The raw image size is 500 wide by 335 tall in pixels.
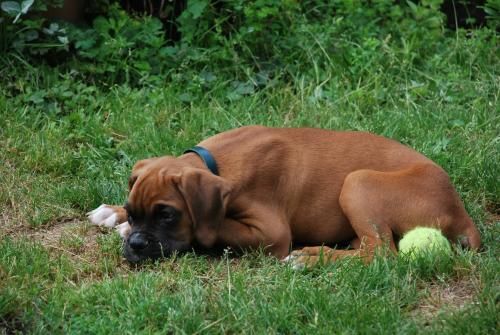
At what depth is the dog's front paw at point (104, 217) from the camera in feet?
21.5

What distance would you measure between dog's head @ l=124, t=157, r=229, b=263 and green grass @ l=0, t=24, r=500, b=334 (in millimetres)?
131

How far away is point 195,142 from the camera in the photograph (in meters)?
7.82

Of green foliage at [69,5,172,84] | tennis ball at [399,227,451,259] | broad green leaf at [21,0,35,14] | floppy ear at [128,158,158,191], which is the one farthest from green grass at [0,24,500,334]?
broad green leaf at [21,0,35,14]

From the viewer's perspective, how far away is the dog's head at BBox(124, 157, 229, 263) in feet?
19.1

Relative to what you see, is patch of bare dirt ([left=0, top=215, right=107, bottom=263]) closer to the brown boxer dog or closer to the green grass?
the green grass

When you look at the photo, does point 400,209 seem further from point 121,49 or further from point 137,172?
point 121,49

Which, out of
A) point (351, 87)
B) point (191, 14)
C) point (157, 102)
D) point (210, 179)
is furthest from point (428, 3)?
point (210, 179)

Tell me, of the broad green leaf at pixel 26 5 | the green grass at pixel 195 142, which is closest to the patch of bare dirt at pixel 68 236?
the green grass at pixel 195 142

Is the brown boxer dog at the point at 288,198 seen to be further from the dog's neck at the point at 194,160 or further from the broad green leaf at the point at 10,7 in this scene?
the broad green leaf at the point at 10,7

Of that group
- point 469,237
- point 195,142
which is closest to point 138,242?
point 469,237

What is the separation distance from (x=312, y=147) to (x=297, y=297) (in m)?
1.66

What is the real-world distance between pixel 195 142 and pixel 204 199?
2.00 m

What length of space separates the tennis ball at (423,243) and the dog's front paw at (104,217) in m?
1.89

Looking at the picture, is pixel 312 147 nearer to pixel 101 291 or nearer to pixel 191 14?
pixel 101 291
